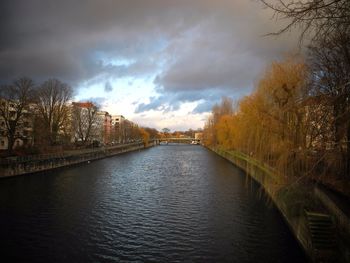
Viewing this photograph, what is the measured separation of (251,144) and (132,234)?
11.0m

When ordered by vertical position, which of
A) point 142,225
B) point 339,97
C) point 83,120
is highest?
point 83,120

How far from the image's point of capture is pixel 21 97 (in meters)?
39.3

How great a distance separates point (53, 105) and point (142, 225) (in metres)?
39.2

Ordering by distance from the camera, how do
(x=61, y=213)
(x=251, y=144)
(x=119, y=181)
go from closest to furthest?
1. (x=61, y=213)
2. (x=251, y=144)
3. (x=119, y=181)

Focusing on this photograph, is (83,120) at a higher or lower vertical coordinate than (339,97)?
higher

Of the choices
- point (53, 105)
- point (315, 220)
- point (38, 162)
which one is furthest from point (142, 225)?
point (53, 105)

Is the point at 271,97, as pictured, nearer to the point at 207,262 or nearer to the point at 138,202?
the point at 138,202

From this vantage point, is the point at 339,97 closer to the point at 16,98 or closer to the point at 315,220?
the point at 315,220

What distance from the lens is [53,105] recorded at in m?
50.2

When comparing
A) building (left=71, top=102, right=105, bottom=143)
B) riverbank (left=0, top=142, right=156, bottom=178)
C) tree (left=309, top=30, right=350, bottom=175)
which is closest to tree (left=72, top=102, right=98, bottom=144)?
building (left=71, top=102, right=105, bottom=143)

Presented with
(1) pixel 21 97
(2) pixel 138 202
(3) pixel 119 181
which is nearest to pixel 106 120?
(1) pixel 21 97

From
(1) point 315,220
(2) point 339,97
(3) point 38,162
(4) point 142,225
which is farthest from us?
(3) point 38,162

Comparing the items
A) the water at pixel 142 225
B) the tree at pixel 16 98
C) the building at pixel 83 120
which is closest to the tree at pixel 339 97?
the water at pixel 142 225

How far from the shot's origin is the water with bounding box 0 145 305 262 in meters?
12.2
